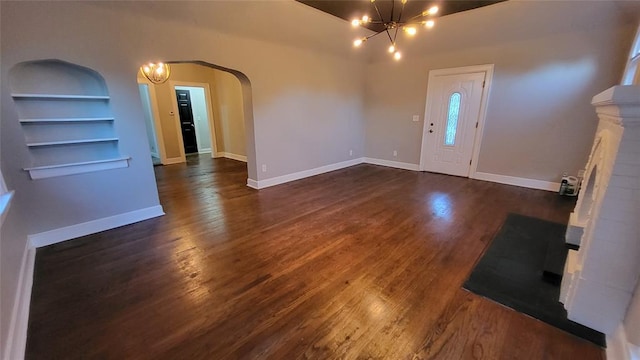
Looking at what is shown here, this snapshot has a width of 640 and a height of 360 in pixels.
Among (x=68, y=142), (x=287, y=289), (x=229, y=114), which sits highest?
(x=229, y=114)

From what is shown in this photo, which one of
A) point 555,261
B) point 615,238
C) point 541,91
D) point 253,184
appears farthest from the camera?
point 253,184

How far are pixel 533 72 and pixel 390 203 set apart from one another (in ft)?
10.7

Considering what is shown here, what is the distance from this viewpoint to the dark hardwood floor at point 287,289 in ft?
4.89

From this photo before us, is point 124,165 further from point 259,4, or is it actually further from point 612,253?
point 612,253

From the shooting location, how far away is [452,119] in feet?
16.8

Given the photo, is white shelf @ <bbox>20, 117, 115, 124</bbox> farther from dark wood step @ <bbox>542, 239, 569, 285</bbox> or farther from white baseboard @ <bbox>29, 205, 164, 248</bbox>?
dark wood step @ <bbox>542, 239, 569, 285</bbox>

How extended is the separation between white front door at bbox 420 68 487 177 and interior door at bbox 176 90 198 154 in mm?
6855

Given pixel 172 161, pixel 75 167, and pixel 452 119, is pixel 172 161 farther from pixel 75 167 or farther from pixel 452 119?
pixel 452 119

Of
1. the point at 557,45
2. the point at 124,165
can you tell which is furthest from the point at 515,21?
the point at 124,165

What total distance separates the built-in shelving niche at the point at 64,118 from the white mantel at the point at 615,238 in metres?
4.21

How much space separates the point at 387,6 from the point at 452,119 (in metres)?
2.56

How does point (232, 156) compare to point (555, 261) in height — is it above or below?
above

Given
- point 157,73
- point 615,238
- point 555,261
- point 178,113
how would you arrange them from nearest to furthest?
point 615,238 → point 555,261 → point 157,73 → point 178,113

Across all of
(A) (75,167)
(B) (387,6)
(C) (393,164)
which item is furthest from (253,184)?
(B) (387,6)
